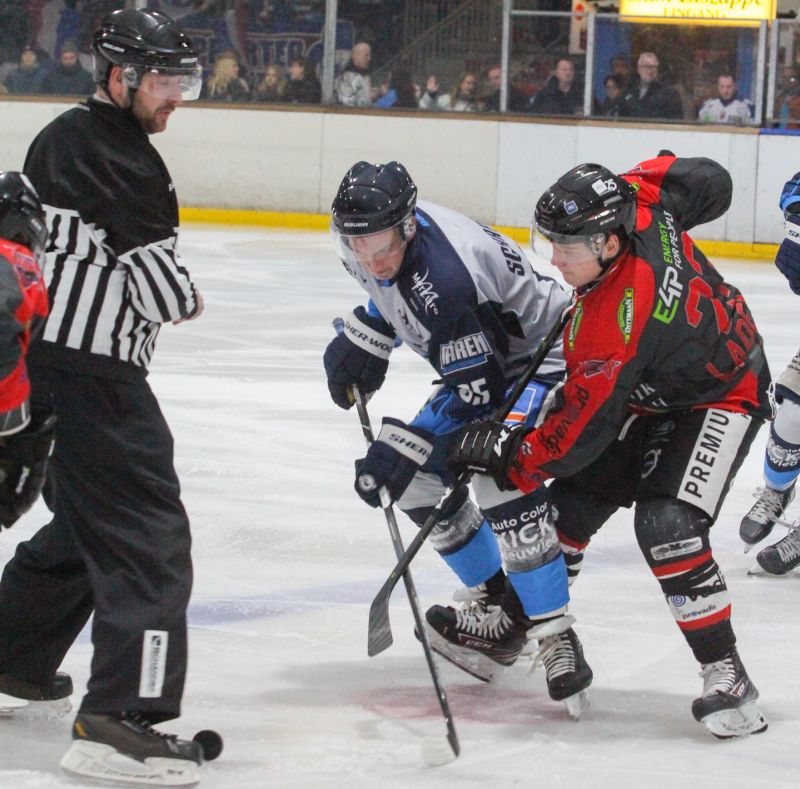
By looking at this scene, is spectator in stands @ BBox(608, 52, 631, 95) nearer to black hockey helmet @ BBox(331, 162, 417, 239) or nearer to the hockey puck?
black hockey helmet @ BBox(331, 162, 417, 239)

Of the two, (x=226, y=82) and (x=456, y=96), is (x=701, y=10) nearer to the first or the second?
(x=456, y=96)

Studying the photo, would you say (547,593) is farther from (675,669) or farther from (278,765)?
(278,765)

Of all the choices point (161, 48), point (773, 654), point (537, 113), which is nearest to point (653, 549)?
point (773, 654)

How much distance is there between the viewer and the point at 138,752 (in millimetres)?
2518

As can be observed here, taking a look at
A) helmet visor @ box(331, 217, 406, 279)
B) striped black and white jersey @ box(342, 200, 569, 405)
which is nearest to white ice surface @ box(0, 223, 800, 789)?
Answer: striped black and white jersey @ box(342, 200, 569, 405)

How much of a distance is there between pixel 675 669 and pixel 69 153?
1628mm

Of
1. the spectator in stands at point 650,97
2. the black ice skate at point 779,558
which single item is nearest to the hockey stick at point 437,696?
the black ice skate at point 779,558

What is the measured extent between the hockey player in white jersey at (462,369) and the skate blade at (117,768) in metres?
0.71

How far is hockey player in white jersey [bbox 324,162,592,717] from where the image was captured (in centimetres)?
285

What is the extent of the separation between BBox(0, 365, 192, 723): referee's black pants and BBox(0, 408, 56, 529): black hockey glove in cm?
13

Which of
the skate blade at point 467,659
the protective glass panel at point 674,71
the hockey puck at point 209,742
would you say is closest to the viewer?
the hockey puck at point 209,742

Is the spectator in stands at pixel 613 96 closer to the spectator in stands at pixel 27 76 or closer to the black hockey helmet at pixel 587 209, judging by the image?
the spectator in stands at pixel 27 76

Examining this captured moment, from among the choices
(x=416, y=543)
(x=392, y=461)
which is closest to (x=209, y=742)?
(x=416, y=543)

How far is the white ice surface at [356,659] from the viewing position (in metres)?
2.64
